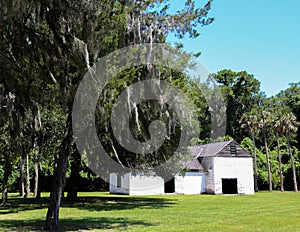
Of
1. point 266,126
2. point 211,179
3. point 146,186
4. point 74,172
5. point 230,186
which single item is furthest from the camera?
point 266,126

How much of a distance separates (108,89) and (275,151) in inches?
1617

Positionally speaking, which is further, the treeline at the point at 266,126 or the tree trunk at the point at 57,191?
the treeline at the point at 266,126

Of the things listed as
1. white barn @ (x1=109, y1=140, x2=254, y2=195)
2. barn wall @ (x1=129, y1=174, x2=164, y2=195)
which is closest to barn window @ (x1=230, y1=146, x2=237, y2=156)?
white barn @ (x1=109, y1=140, x2=254, y2=195)

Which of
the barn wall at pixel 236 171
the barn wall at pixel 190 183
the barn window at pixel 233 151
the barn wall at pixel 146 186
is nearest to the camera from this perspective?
the barn wall at pixel 146 186

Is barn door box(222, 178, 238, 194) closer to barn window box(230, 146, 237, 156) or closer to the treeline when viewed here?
barn window box(230, 146, 237, 156)

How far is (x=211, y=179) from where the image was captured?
35.9 m

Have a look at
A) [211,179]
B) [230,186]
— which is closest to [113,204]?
[211,179]

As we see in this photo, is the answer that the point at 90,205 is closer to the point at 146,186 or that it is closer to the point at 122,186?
the point at 146,186

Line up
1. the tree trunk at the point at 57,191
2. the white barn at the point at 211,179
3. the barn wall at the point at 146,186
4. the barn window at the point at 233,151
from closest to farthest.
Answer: the tree trunk at the point at 57,191
the barn wall at the point at 146,186
the white barn at the point at 211,179
the barn window at the point at 233,151

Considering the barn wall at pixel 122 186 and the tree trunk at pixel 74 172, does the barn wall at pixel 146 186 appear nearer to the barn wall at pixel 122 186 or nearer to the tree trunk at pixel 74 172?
the barn wall at pixel 122 186

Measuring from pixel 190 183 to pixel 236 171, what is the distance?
4603 mm

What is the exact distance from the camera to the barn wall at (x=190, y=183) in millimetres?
35562

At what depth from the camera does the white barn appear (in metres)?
35.2

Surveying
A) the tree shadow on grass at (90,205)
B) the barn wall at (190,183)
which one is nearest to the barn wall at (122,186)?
the barn wall at (190,183)
